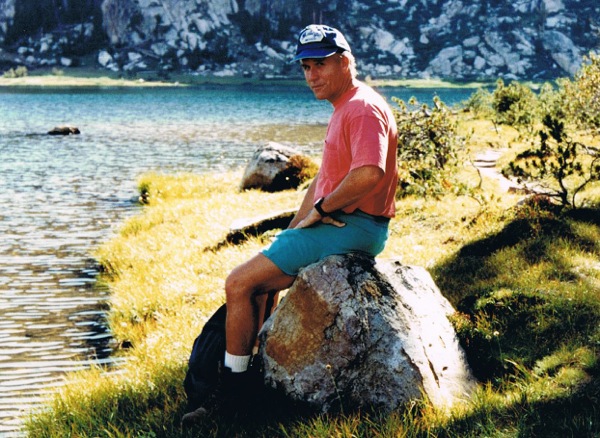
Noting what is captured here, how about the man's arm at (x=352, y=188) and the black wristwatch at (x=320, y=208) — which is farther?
the black wristwatch at (x=320, y=208)

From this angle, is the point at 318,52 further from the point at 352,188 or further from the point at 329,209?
the point at 329,209

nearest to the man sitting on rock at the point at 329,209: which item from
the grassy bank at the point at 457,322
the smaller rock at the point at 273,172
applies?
the grassy bank at the point at 457,322

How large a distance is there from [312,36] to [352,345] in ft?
8.45

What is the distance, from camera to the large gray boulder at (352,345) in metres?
5.61

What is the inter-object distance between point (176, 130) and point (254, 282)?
5190cm

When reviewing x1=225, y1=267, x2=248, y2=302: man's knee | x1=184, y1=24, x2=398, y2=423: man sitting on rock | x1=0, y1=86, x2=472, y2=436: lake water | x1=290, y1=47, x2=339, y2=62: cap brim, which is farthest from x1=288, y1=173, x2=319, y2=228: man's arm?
x1=0, y1=86, x2=472, y2=436: lake water

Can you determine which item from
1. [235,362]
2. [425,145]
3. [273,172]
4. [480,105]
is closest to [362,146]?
[235,362]

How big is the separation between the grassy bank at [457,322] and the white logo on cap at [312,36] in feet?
10.2

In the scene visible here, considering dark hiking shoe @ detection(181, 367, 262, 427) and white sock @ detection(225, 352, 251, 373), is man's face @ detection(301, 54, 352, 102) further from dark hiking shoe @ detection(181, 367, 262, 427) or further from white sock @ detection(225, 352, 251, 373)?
dark hiking shoe @ detection(181, 367, 262, 427)

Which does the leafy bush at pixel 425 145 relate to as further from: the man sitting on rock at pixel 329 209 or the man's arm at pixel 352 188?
the man's arm at pixel 352 188

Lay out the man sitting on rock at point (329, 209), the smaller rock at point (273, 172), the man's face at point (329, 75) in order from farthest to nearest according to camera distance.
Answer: the smaller rock at point (273, 172), the man's face at point (329, 75), the man sitting on rock at point (329, 209)

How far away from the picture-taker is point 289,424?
570 centimetres

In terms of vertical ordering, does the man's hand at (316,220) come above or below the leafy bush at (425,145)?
above

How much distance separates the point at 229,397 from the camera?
586 cm
